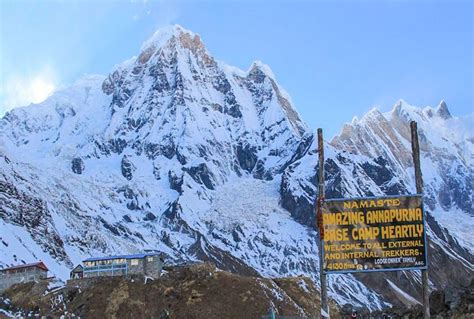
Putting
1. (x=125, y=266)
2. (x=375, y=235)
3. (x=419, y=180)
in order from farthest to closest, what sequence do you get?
(x=125, y=266) → (x=419, y=180) → (x=375, y=235)

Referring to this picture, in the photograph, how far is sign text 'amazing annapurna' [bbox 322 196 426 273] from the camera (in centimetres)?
3253

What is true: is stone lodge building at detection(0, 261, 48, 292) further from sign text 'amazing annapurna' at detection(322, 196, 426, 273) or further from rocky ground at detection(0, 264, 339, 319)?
sign text 'amazing annapurna' at detection(322, 196, 426, 273)

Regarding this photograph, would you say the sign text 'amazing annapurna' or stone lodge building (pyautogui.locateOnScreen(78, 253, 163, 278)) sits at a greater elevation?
stone lodge building (pyautogui.locateOnScreen(78, 253, 163, 278))

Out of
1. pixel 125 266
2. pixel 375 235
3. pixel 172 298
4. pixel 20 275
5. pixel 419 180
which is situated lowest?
pixel 375 235

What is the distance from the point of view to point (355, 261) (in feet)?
107

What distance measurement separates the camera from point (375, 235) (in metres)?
32.6

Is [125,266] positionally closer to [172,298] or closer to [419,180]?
[172,298]

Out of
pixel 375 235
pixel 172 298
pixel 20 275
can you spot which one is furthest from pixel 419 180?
pixel 20 275

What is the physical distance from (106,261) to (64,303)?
23076 millimetres

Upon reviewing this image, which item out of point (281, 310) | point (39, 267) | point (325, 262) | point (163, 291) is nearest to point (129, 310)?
point (163, 291)

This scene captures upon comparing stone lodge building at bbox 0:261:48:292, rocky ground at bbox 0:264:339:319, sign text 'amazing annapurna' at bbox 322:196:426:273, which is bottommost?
sign text 'amazing annapurna' at bbox 322:196:426:273

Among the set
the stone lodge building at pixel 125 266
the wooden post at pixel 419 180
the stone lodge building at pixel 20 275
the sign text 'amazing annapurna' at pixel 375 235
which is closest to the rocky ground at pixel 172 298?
the stone lodge building at pixel 125 266

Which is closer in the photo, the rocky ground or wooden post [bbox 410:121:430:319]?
wooden post [bbox 410:121:430:319]

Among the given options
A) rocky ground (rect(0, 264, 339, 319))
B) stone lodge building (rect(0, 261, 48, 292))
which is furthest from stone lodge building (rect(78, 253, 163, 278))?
stone lodge building (rect(0, 261, 48, 292))
